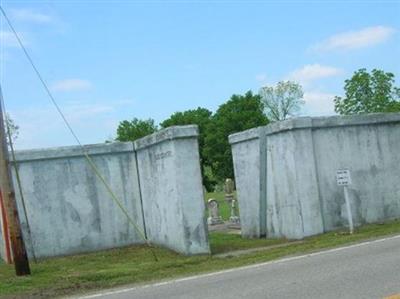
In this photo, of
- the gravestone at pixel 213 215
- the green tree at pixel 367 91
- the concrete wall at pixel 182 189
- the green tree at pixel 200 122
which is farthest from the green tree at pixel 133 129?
the concrete wall at pixel 182 189

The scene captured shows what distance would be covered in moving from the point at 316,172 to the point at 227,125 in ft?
185

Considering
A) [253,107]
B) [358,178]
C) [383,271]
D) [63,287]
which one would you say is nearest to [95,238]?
[63,287]

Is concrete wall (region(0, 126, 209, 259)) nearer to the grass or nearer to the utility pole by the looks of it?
the grass

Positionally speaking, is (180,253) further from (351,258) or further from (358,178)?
(358,178)

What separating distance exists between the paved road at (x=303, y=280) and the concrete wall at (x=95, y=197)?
13.8 feet

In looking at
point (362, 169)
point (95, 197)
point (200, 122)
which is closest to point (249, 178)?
point (362, 169)

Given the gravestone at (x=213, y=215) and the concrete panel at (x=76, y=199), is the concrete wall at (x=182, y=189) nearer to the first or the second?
the concrete panel at (x=76, y=199)

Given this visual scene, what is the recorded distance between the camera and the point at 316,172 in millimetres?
15625

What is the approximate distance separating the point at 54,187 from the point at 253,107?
5876 cm

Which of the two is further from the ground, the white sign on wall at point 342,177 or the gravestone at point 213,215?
the white sign on wall at point 342,177

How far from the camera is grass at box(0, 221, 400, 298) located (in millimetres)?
10523

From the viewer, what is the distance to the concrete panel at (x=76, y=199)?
15492 mm

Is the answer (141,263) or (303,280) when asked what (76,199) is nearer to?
(141,263)

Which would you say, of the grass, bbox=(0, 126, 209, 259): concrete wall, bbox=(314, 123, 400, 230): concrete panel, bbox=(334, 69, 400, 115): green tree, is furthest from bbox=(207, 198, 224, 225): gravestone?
bbox=(334, 69, 400, 115): green tree
